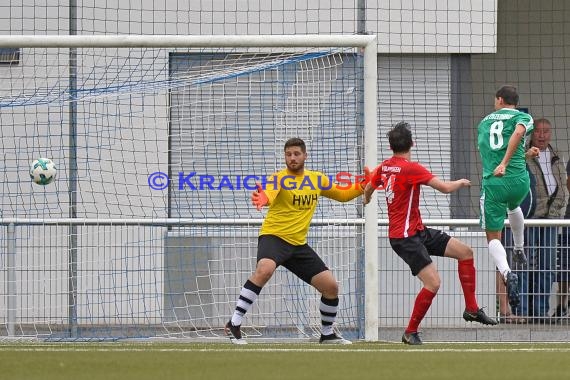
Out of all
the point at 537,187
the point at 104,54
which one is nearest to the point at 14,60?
the point at 104,54

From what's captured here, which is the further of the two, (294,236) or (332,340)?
(332,340)

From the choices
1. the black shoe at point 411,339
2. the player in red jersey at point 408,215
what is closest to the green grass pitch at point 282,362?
the black shoe at point 411,339

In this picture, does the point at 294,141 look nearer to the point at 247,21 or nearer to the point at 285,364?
the point at 285,364

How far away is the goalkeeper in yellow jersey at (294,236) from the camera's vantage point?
1261 cm

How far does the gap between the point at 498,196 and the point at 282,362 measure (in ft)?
12.9

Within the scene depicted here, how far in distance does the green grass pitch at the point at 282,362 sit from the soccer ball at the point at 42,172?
90.2 inches

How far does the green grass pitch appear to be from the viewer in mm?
8867

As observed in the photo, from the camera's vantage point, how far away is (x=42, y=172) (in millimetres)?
13641

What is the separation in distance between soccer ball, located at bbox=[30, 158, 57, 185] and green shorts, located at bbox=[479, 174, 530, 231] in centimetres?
394

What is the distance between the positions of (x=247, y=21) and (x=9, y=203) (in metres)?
3.65

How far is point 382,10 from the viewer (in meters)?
17.2

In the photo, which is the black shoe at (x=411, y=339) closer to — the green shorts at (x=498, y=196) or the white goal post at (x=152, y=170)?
the white goal post at (x=152, y=170)

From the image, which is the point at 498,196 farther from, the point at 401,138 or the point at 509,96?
the point at 401,138

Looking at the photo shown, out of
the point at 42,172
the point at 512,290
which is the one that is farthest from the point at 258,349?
the point at 42,172
